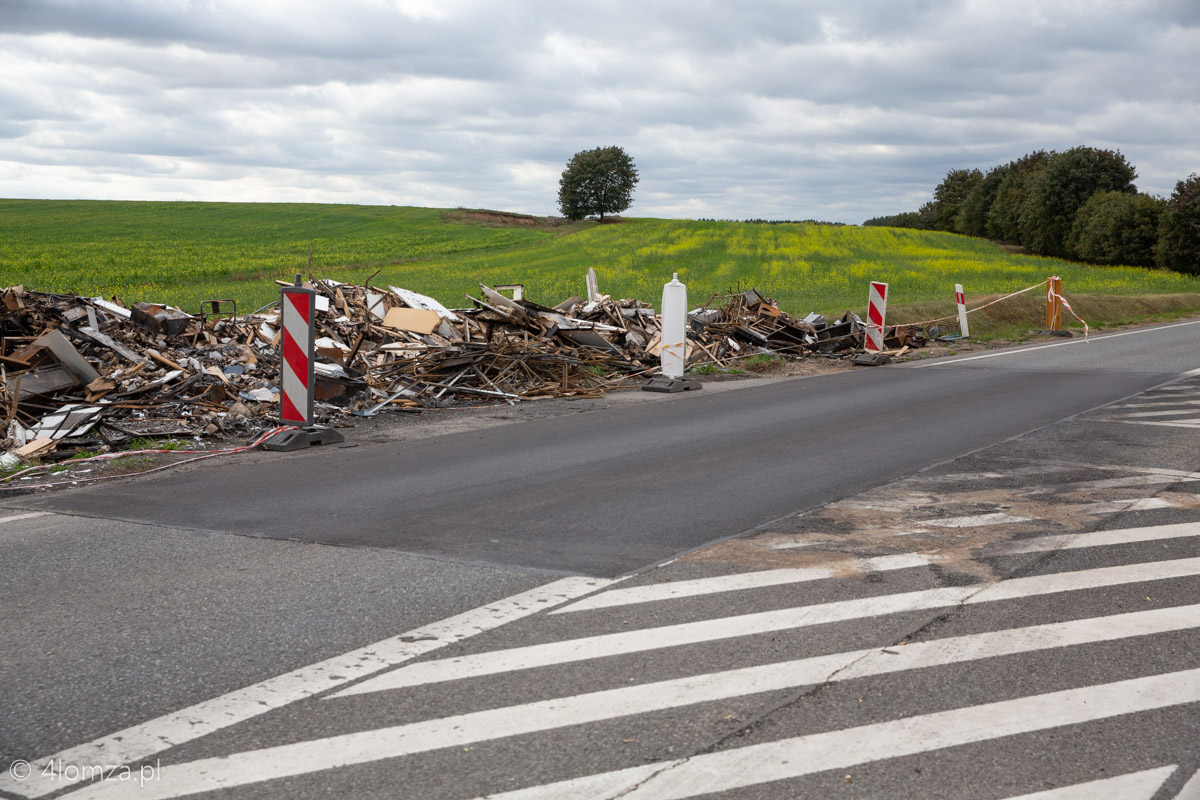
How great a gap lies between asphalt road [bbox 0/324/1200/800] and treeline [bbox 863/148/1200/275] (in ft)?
212

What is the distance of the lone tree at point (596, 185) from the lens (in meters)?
125

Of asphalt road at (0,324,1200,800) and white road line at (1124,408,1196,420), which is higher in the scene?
white road line at (1124,408,1196,420)

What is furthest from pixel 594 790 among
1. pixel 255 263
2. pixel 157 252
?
pixel 157 252

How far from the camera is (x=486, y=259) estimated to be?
7019cm

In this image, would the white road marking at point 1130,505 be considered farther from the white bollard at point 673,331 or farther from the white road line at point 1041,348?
the white road line at point 1041,348

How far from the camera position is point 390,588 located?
219 inches

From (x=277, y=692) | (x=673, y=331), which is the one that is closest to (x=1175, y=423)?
(x=673, y=331)

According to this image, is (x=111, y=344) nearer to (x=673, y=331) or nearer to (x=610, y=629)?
(x=673, y=331)

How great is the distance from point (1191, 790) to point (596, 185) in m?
124

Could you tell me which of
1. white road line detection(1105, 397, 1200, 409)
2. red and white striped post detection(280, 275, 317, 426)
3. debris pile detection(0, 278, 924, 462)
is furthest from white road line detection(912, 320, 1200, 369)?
red and white striped post detection(280, 275, 317, 426)

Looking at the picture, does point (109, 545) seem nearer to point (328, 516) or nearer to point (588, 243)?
point (328, 516)

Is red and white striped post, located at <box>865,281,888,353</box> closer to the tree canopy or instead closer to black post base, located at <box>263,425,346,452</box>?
black post base, located at <box>263,425,346,452</box>

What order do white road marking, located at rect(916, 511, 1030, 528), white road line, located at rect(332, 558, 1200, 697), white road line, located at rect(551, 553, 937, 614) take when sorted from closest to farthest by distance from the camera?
white road line, located at rect(332, 558, 1200, 697) → white road line, located at rect(551, 553, 937, 614) → white road marking, located at rect(916, 511, 1030, 528)

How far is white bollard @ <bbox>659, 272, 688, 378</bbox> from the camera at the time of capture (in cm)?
1538
